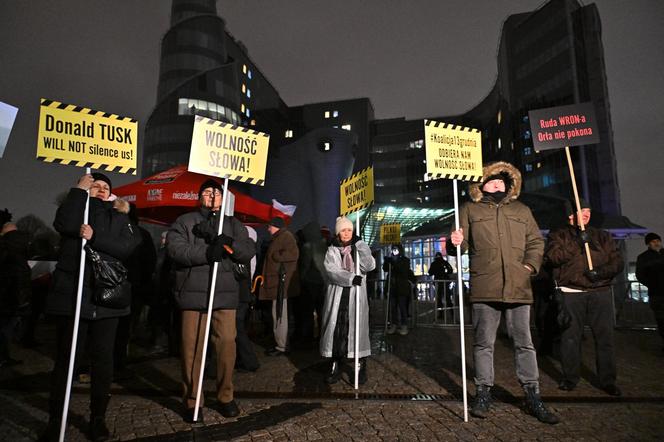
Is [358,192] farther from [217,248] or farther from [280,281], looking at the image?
[217,248]

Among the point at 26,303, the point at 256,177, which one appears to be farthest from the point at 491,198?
the point at 26,303

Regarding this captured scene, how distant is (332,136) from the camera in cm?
3962

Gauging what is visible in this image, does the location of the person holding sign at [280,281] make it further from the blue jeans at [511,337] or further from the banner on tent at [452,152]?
the blue jeans at [511,337]

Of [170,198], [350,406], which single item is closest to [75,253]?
[350,406]

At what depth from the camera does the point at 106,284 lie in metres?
3.55

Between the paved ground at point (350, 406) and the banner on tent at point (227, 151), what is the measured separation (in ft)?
7.60

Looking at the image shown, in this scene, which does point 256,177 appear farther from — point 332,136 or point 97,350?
point 332,136

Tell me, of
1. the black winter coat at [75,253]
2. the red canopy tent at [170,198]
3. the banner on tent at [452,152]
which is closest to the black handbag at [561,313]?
the banner on tent at [452,152]

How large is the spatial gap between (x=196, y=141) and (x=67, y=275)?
1.64m

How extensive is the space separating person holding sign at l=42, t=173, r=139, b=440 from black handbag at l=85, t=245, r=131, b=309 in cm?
7

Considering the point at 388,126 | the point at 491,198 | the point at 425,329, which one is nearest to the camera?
the point at 491,198

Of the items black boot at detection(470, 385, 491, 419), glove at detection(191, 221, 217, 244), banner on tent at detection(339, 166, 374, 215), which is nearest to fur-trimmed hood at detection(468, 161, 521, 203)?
banner on tent at detection(339, 166, 374, 215)

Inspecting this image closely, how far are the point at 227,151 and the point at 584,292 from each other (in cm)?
440

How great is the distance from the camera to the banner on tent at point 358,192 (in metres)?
6.18
